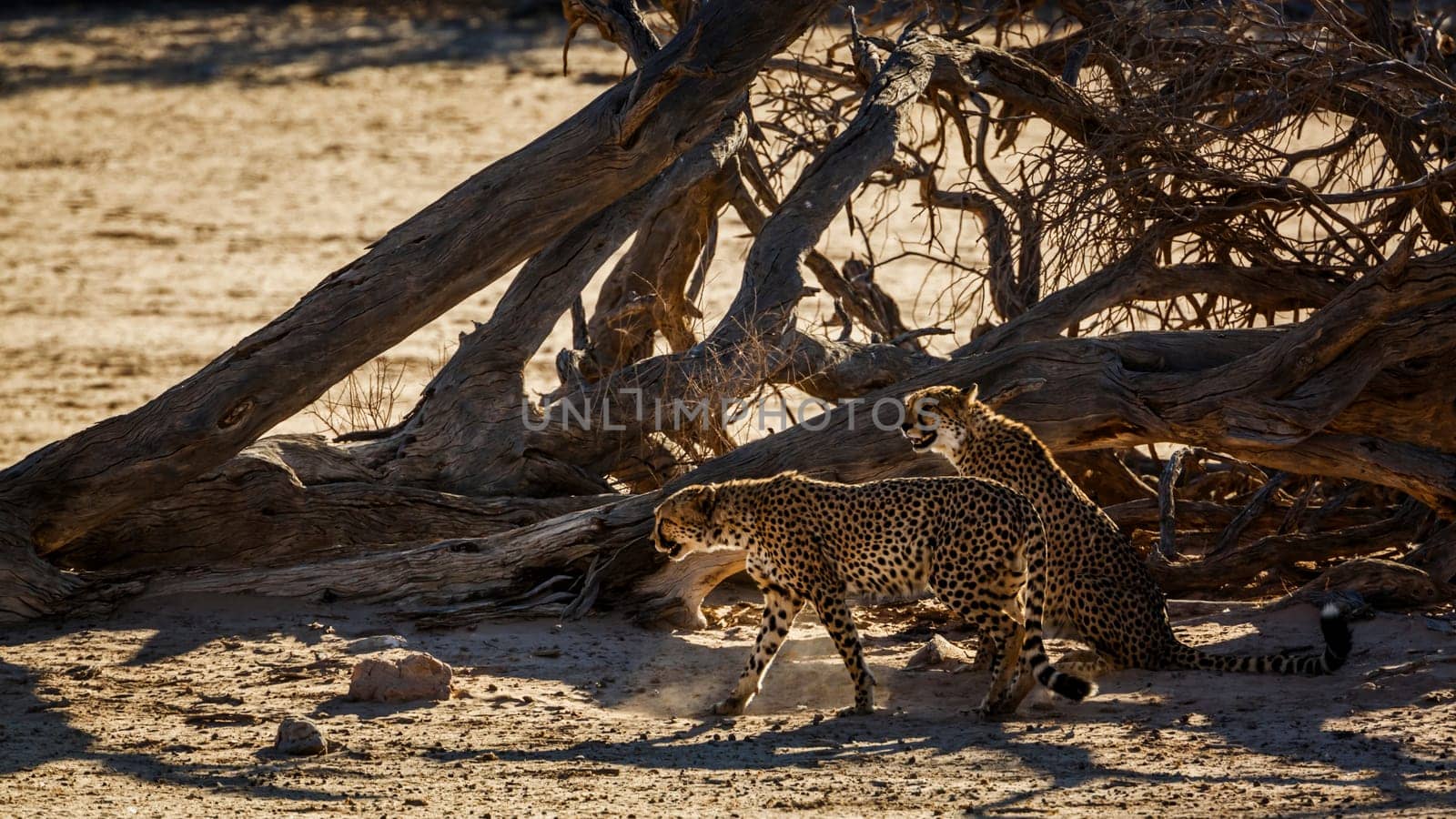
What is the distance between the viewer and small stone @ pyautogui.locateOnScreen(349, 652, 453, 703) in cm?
594

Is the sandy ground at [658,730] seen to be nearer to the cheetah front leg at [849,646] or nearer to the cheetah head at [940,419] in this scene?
the cheetah front leg at [849,646]

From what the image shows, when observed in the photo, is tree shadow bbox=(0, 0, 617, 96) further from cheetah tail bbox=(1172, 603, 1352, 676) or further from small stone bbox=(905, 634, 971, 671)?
cheetah tail bbox=(1172, 603, 1352, 676)

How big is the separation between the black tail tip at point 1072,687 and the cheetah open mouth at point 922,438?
1.35m

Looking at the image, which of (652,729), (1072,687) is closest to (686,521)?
(652,729)

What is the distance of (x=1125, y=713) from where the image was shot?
224 inches

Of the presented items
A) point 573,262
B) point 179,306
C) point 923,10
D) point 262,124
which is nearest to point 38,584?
point 573,262

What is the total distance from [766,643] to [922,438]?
1113 millimetres

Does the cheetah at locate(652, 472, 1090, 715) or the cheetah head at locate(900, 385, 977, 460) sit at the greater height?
the cheetah head at locate(900, 385, 977, 460)

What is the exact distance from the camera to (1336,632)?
5812 mm

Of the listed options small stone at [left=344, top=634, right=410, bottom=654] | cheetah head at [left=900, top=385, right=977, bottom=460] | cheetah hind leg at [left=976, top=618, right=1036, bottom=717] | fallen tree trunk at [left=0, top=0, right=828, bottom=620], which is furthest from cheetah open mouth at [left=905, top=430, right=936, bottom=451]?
small stone at [left=344, top=634, right=410, bottom=654]

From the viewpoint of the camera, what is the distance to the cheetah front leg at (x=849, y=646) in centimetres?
586

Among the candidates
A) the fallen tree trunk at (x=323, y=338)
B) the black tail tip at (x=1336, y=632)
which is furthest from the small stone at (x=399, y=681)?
the black tail tip at (x=1336, y=632)

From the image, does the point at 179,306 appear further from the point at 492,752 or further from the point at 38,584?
the point at 492,752

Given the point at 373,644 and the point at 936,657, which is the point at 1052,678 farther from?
the point at 373,644
